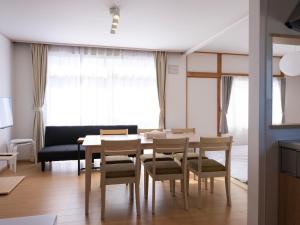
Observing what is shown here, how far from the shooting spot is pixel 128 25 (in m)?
3.95

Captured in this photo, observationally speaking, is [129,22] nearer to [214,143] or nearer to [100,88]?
[100,88]

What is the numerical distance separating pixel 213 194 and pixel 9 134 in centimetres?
415

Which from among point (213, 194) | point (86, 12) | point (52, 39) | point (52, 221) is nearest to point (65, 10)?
point (86, 12)

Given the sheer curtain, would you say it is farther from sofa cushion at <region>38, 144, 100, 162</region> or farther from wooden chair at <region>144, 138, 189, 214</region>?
wooden chair at <region>144, 138, 189, 214</region>

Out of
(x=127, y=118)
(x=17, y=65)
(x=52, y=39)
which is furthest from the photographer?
(x=127, y=118)

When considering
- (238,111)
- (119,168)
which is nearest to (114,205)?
(119,168)

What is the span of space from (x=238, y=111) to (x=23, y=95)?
530 centimetres

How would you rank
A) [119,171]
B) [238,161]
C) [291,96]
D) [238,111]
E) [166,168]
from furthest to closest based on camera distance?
[291,96] → [238,111] → [238,161] → [166,168] → [119,171]

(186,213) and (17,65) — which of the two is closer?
(186,213)

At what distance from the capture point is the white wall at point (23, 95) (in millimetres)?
5152

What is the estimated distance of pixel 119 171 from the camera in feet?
8.68

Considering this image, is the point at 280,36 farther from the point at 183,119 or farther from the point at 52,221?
the point at 183,119

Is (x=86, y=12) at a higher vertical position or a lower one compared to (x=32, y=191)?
higher

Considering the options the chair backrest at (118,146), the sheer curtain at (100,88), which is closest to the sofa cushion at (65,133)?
the sheer curtain at (100,88)
